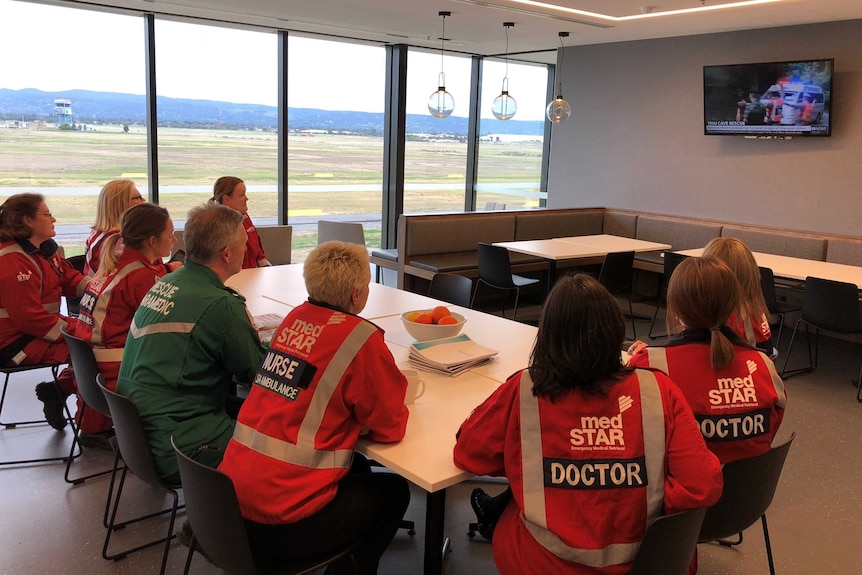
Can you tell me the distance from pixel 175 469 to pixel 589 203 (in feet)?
23.6

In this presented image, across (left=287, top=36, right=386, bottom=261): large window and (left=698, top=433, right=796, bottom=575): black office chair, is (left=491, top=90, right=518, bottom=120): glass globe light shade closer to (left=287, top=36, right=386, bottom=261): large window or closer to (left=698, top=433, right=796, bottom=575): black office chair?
(left=287, top=36, right=386, bottom=261): large window

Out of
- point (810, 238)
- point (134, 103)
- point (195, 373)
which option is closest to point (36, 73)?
point (134, 103)

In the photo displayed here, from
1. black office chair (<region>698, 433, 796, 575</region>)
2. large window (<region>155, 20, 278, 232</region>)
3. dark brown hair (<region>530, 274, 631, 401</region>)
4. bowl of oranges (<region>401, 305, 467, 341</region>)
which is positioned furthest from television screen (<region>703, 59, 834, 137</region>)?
dark brown hair (<region>530, 274, 631, 401</region>)

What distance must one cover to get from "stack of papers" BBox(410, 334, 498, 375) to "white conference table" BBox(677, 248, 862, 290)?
9.25ft

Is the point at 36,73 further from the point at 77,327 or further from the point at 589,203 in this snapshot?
the point at 589,203

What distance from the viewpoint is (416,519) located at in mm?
2982

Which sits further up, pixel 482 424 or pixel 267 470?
pixel 482 424

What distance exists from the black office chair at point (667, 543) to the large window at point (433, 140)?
7821 mm

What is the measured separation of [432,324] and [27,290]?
204 cm

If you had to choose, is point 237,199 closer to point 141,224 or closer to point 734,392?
point 141,224

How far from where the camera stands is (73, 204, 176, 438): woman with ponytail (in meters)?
2.80

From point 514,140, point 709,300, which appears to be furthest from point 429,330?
point 514,140

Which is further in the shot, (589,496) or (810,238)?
(810,238)

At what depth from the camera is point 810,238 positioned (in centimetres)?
623
